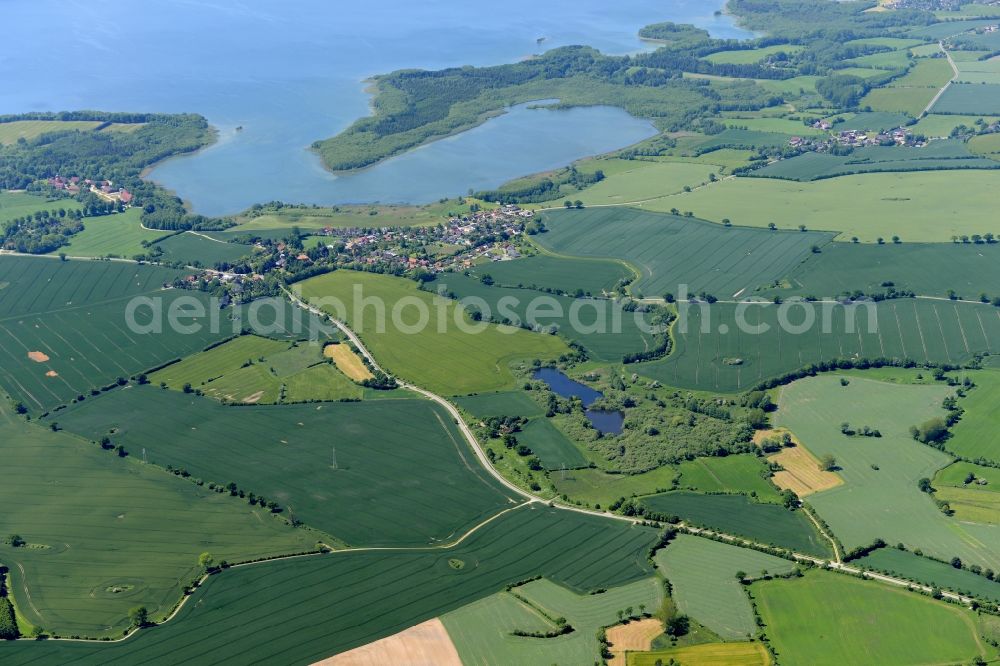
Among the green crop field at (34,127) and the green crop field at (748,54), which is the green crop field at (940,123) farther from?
the green crop field at (34,127)

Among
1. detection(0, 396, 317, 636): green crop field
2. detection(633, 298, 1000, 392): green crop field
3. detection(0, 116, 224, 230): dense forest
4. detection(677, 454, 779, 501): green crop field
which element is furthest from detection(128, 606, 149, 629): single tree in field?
detection(0, 116, 224, 230): dense forest

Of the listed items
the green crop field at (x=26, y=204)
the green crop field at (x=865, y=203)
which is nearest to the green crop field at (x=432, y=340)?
the green crop field at (x=865, y=203)

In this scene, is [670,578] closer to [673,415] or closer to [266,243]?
[673,415]

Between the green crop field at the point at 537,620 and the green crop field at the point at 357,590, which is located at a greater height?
the green crop field at the point at 357,590

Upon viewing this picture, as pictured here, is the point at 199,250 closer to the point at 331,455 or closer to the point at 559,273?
the point at 559,273

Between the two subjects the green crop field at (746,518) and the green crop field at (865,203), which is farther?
the green crop field at (865,203)

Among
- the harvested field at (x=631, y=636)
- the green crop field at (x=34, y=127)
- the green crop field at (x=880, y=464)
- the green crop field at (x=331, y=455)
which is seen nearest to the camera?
the harvested field at (x=631, y=636)
